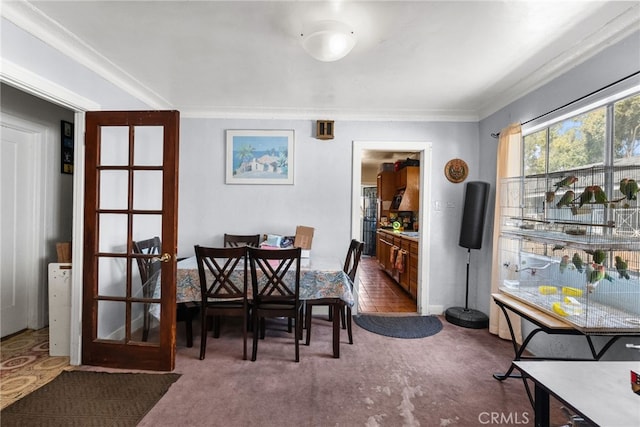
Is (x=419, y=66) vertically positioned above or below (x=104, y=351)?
above

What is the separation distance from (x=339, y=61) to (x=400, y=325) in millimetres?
2784

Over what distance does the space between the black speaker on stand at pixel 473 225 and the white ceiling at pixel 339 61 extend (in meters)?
0.95

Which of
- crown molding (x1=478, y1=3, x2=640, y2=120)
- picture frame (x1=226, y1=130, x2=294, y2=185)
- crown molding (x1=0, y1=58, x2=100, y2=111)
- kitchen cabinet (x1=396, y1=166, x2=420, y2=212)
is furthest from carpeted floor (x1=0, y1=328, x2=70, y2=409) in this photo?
kitchen cabinet (x1=396, y1=166, x2=420, y2=212)

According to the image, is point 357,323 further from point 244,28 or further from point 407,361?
point 244,28

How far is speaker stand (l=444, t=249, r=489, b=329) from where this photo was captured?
3295 millimetres

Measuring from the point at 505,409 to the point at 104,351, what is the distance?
299cm

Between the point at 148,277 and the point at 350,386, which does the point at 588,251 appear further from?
the point at 148,277

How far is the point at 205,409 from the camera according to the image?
75.7 inches

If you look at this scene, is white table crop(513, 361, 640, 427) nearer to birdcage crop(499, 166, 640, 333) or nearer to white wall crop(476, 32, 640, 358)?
birdcage crop(499, 166, 640, 333)

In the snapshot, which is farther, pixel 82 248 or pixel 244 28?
pixel 82 248

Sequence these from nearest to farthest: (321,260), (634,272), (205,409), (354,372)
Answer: (634,272) → (205,409) → (354,372) → (321,260)

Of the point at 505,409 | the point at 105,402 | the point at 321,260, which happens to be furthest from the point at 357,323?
the point at 105,402

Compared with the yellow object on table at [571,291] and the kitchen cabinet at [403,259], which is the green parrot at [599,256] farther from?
the kitchen cabinet at [403,259]

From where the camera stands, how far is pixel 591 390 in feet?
3.35
